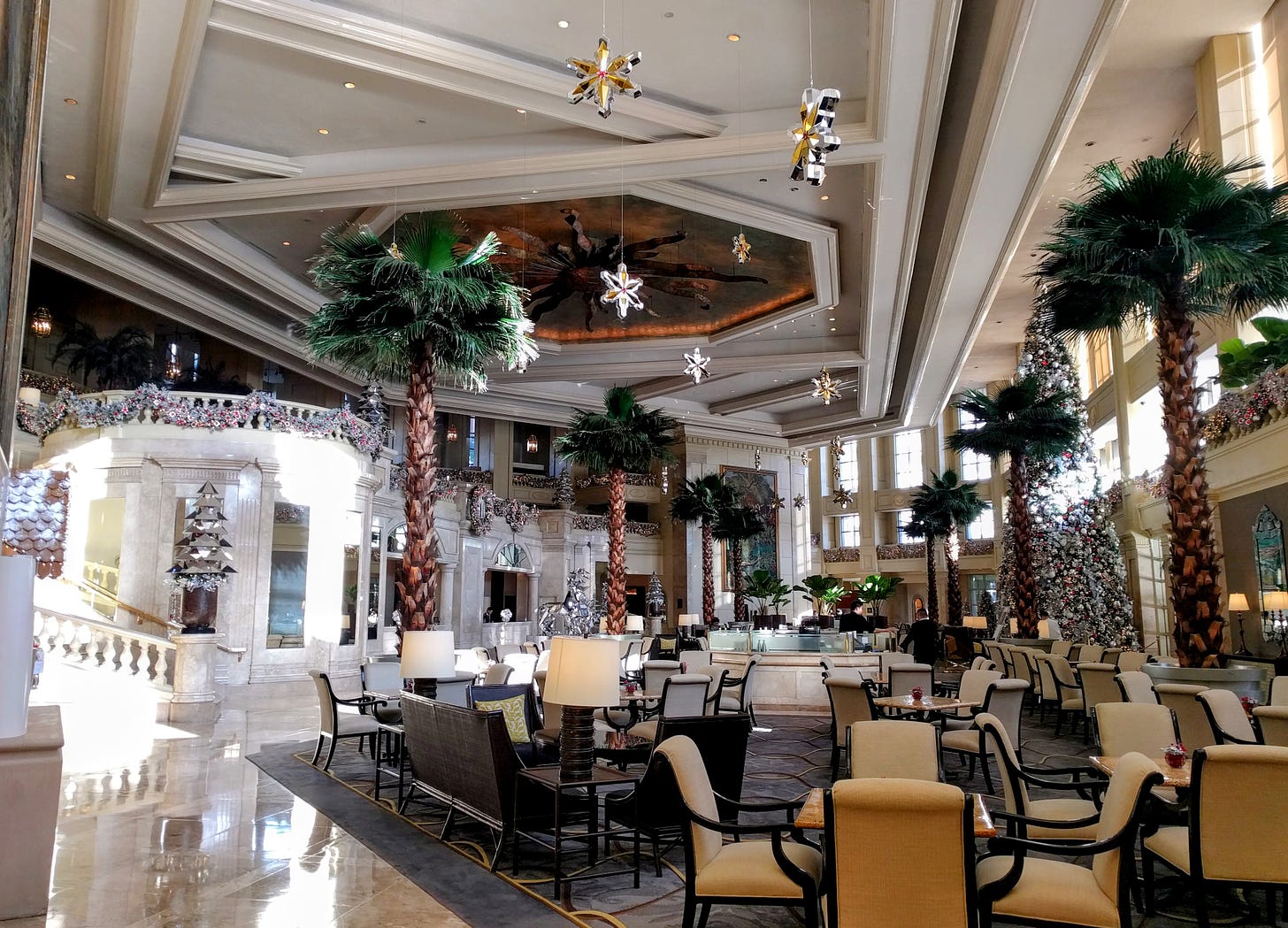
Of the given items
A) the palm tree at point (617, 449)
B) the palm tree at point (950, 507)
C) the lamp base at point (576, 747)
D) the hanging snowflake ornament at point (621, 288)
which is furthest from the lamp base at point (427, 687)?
the palm tree at point (950, 507)

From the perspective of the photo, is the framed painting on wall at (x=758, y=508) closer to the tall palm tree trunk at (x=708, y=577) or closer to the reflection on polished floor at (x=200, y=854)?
the tall palm tree trunk at (x=708, y=577)

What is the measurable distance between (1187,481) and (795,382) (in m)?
14.8

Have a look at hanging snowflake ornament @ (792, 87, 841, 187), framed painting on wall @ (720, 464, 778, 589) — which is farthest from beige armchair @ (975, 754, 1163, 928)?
framed painting on wall @ (720, 464, 778, 589)

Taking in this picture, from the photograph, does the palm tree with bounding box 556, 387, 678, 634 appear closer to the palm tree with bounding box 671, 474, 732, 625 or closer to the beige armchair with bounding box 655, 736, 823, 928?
the palm tree with bounding box 671, 474, 732, 625

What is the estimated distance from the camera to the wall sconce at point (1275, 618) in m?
10.6

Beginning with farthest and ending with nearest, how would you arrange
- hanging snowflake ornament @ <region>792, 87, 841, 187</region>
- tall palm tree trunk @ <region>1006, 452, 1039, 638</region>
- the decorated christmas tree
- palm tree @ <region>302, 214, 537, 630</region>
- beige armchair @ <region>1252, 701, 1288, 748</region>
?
the decorated christmas tree, tall palm tree trunk @ <region>1006, 452, 1039, 638</region>, palm tree @ <region>302, 214, 537, 630</region>, hanging snowflake ornament @ <region>792, 87, 841, 187</region>, beige armchair @ <region>1252, 701, 1288, 748</region>

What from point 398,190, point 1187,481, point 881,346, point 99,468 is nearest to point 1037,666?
point 1187,481

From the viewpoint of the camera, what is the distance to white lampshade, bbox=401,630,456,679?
7431mm

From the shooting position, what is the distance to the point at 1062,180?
1692 cm

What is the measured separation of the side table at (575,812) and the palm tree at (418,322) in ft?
12.1

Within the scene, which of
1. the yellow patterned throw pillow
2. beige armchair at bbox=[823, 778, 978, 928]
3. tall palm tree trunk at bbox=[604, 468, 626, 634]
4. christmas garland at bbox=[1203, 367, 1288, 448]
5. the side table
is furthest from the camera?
tall palm tree trunk at bbox=[604, 468, 626, 634]

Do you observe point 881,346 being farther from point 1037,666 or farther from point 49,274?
point 49,274

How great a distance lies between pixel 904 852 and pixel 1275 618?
1128 cm

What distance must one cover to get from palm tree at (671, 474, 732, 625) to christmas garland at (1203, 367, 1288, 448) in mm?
13156
